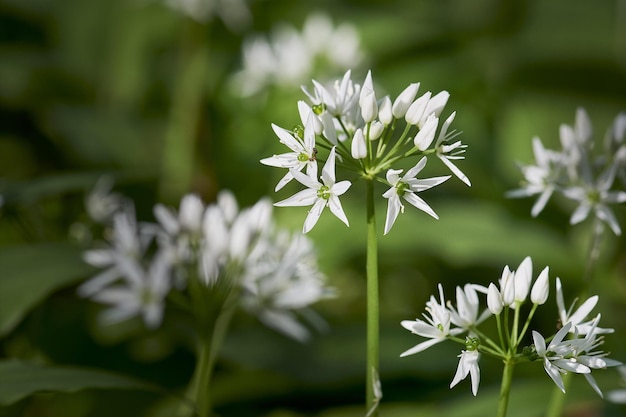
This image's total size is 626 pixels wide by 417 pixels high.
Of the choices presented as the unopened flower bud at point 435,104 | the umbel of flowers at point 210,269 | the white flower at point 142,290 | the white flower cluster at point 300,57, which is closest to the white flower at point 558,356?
the unopened flower bud at point 435,104

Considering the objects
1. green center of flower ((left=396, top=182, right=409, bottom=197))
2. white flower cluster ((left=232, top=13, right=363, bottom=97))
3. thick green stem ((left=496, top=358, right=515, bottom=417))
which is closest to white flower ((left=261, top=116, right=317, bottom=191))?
green center of flower ((left=396, top=182, right=409, bottom=197))

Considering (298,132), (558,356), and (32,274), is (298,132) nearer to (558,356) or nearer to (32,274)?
(558,356)

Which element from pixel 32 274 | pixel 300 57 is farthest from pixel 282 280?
pixel 300 57

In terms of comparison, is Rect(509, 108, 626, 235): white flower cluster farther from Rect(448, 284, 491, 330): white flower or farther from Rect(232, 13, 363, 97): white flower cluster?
Rect(232, 13, 363, 97): white flower cluster

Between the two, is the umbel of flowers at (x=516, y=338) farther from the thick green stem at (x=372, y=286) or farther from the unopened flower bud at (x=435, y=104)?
the unopened flower bud at (x=435, y=104)

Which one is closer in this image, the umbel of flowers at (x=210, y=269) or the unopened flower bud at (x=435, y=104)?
the unopened flower bud at (x=435, y=104)

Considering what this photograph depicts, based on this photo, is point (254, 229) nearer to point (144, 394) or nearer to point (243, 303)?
point (243, 303)
